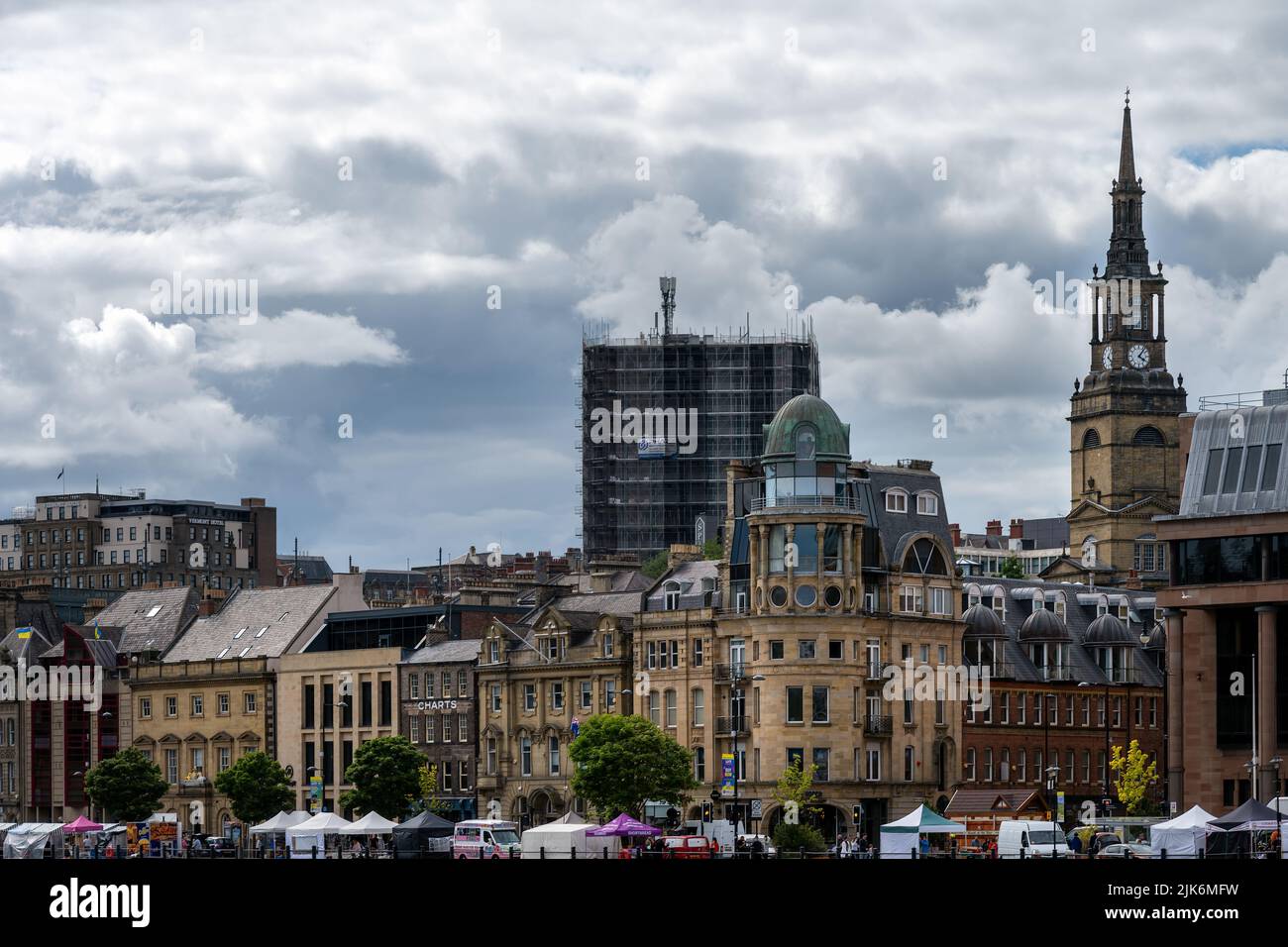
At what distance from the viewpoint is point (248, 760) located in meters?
148

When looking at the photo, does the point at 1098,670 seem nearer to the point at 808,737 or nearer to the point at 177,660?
the point at 808,737

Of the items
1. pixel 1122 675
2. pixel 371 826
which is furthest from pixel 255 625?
pixel 371 826

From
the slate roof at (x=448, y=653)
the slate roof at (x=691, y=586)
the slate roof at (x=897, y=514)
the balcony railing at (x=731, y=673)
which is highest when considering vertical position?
the slate roof at (x=897, y=514)

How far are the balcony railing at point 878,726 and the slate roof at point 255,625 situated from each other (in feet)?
138

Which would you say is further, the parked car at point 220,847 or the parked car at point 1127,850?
the parked car at point 220,847

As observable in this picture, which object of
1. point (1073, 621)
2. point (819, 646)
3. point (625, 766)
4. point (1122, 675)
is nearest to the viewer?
point (625, 766)

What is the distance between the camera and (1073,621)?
151m

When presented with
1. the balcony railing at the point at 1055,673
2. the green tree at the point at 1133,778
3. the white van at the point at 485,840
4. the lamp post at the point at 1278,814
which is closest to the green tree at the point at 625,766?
the white van at the point at 485,840

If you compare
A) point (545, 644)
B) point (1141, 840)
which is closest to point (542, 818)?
point (545, 644)

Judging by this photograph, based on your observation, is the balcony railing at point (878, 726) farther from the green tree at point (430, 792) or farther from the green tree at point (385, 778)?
the green tree at point (385, 778)

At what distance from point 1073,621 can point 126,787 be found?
5319cm

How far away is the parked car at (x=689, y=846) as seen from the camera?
9681 centimetres

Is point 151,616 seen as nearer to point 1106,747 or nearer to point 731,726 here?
point 731,726
